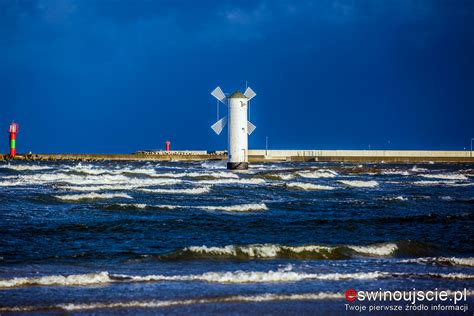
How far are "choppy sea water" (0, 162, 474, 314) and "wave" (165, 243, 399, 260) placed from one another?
24mm

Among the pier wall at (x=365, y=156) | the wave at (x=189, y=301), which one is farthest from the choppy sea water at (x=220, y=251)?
the pier wall at (x=365, y=156)

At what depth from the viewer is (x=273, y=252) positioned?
40.6ft

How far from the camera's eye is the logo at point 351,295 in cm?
881

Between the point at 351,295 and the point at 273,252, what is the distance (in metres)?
3.47

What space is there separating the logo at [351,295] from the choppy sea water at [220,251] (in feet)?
0.34

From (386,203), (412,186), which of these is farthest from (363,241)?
(412,186)

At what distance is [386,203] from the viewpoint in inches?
901

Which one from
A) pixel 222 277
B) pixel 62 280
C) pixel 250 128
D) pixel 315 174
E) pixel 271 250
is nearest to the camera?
pixel 62 280

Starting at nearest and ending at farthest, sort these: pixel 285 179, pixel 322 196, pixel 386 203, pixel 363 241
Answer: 1. pixel 363 241
2. pixel 386 203
3. pixel 322 196
4. pixel 285 179

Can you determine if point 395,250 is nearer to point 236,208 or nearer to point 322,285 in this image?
point 322,285

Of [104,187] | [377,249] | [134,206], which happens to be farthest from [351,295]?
[104,187]

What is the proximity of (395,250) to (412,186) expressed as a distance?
20.0 metres

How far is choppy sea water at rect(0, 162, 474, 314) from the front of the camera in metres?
8.83

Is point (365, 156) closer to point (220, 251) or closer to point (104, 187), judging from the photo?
point (104, 187)
